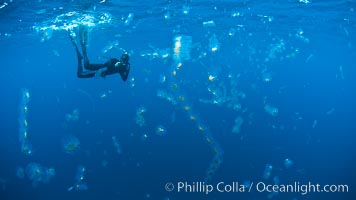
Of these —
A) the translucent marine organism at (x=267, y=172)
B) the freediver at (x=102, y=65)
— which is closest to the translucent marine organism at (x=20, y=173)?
the freediver at (x=102, y=65)

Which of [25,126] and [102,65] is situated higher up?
[102,65]

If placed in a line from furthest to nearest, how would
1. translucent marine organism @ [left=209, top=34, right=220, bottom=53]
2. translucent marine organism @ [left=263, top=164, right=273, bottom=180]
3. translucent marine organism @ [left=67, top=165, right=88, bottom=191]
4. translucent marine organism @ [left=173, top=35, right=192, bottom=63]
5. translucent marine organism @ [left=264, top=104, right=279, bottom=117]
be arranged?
translucent marine organism @ [left=209, top=34, right=220, bottom=53], translucent marine organism @ [left=173, top=35, right=192, bottom=63], translucent marine organism @ [left=263, top=164, right=273, bottom=180], translucent marine organism @ [left=67, top=165, right=88, bottom=191], translucent marine organism @ [left=264, top=104, right=279, bottom=117]

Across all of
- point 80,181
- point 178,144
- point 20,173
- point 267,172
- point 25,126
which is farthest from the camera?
point 178,144

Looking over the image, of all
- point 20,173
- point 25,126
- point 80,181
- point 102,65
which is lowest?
point 80,181

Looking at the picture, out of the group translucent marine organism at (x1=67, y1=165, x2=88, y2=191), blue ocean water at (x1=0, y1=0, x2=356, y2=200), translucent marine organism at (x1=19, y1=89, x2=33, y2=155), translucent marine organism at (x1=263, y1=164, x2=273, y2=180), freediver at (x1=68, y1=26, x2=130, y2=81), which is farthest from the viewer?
translucent marine organism at (x1=263, y1=164, x2=273, y2=180)

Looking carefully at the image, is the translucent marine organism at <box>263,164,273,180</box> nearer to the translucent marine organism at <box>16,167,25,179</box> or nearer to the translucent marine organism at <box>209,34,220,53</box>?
the translucent marine organism at <box>209,34,220,53</box>

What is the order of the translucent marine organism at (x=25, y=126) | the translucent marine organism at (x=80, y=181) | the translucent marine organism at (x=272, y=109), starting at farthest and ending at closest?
the translucent marine organism at (x=80, y=181) → the translucent marine organism at (x=272, y=109) → the translucent marine organism at (x=25, y=126)

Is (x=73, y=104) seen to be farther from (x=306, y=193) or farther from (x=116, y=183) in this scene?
(x=306, y=193)

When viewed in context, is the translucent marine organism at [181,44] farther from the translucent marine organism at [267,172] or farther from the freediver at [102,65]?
the freediver at [102,65]

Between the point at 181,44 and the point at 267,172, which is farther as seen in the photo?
the point at 181,44

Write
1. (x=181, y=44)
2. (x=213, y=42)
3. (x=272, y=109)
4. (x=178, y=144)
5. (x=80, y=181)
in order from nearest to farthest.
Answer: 1. (x=272, y=109)
2. (x=80, y=181)
3. (x=178, y=144)
4. (x=181, y=44)
5. (x=213, y=42)

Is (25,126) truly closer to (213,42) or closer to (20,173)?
(20,173)

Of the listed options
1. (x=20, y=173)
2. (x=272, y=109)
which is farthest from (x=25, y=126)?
(x=272, y=109)

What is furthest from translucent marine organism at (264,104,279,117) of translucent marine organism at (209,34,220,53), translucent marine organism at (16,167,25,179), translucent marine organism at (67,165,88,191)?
translucent marine organism at (16,167,25,179)
